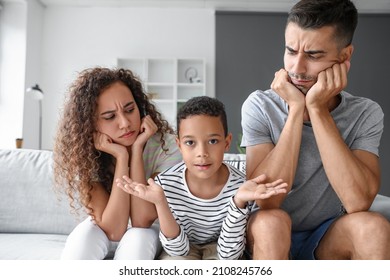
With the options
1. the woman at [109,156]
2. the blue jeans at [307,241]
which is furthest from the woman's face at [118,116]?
the blue jeans at [307,241]

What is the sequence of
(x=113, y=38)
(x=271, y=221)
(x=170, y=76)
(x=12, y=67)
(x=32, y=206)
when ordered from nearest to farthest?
(x=271, y=221)
(x=32, y=206)
(x=12, y=67)
(x=170, y=76)
(x=113, y=38)

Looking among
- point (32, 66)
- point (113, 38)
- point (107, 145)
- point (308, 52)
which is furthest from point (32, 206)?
point (113, 38)

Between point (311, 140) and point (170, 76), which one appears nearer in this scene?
point (311, 140)

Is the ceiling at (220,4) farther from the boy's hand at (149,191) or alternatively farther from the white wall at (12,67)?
the boy's hand at (149,191)

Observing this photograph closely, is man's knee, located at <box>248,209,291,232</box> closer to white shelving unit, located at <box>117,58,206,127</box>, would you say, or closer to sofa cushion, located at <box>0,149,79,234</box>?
sofa cushion, located at <box>0,149,79,234</box>

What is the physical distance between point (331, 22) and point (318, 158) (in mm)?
367

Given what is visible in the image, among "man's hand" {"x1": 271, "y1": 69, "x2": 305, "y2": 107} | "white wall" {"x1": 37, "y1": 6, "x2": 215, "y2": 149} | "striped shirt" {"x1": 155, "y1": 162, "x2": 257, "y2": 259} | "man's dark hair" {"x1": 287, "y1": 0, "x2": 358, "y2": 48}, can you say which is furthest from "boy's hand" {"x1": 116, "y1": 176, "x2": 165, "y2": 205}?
"white wall" {"x1": 37, "y1": 6, "x2": 215, "y2": 149}

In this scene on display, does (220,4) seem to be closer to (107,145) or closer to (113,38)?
(113,38)

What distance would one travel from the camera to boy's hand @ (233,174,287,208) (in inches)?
37.6

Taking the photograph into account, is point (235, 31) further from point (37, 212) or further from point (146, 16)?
point (37, 212)

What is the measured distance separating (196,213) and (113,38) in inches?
170

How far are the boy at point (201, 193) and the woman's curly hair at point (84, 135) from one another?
22 cm

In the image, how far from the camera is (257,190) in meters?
0.97

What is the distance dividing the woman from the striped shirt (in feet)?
0.24
